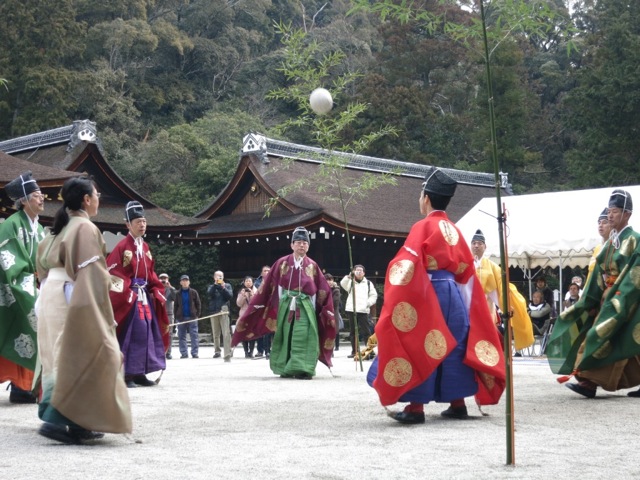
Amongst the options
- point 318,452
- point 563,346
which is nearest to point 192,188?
point 563,346

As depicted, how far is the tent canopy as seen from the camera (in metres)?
16.8

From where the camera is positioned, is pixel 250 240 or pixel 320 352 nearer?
pixel 320 352

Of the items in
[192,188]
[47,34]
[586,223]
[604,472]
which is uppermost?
[47,34]

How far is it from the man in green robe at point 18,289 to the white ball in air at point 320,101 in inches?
273

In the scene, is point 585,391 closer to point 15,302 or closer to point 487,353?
point 487,353

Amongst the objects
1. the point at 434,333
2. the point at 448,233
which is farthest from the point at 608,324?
the point at 434,333

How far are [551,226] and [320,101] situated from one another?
5154 mm

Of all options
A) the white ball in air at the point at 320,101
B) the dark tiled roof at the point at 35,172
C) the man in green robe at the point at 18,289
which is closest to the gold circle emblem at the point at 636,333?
the man in green robe at the point at 18,289

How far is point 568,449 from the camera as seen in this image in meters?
5.44

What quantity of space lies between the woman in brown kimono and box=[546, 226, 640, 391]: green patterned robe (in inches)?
169

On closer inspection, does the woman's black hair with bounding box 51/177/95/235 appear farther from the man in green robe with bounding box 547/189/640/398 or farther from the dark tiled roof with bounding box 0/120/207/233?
the dark tiled roof with bounding box 0/120/207/233

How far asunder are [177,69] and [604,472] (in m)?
45.4

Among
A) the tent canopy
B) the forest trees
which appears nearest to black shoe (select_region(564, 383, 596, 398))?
the tent canopy

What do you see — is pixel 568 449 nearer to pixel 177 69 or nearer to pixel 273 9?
pixel 177 69
